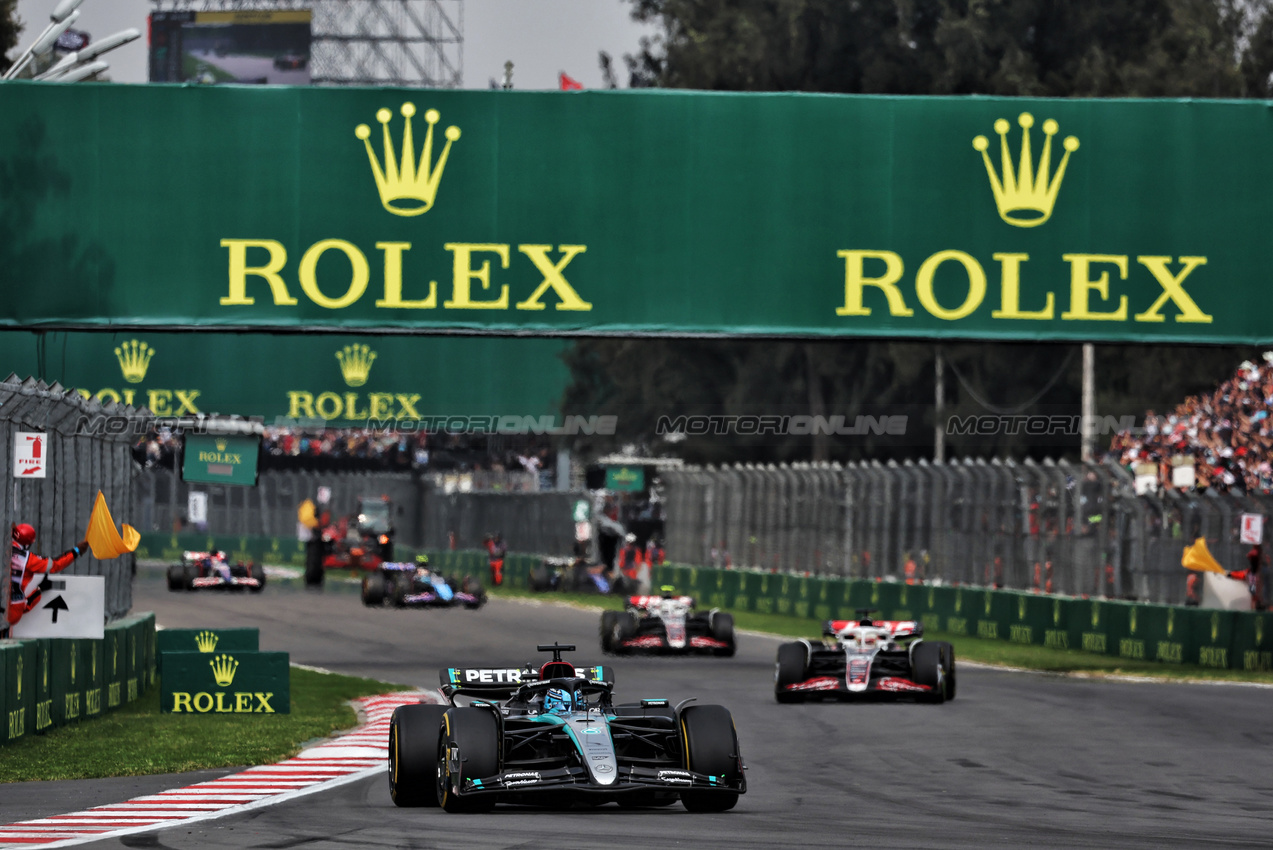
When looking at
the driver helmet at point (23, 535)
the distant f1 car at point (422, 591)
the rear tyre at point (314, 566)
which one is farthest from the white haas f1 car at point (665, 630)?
the rear tyre at point (314, 566)

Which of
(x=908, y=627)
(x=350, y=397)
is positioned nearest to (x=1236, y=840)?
(x=908, y=627)

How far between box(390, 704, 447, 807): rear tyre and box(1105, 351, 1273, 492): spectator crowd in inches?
738

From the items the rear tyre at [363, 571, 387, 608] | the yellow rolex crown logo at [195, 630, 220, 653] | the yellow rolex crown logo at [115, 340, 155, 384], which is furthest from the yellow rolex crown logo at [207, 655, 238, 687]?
the yellow rolex crown logo at [115, 340, 155, 384]

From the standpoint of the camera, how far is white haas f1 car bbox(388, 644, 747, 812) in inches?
420

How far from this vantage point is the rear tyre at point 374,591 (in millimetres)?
36500

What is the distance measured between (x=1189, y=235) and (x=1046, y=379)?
106 ft

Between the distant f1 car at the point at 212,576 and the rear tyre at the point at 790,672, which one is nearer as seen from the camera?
the rear tyre at the point at 790,672

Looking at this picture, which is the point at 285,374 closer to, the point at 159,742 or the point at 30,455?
the point at 30,455

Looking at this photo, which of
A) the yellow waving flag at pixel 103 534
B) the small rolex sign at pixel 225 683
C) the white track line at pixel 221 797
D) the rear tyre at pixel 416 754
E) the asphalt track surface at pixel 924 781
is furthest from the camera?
the small rolex sign at pixel 225 683

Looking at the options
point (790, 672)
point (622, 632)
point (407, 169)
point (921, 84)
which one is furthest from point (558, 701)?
point (921, 84)

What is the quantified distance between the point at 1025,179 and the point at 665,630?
7.81 metres

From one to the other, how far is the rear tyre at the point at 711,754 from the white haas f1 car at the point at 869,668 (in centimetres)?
795

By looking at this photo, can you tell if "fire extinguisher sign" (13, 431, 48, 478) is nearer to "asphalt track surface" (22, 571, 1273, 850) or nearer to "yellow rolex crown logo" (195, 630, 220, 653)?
"yellow rolex crown logo" (195, 630, 220, 653)

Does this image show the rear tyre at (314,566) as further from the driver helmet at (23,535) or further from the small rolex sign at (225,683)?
the driver helmet at (23,535)
